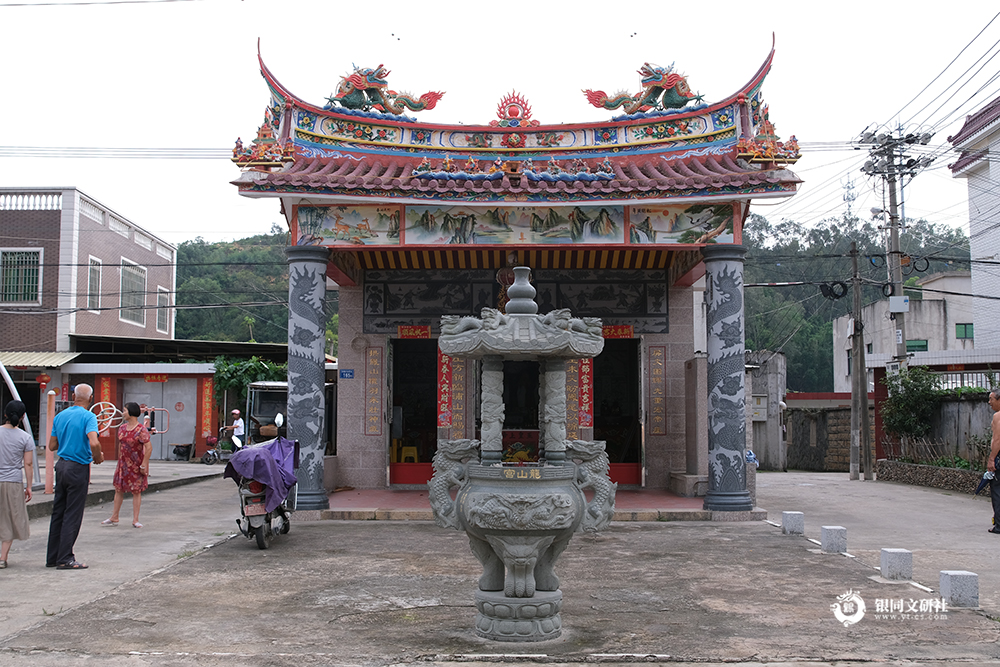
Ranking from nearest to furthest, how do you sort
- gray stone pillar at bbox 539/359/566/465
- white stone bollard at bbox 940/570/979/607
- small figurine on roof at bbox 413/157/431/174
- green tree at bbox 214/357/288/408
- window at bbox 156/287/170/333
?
1. gray stone pillar at bbox 539/359/566/465
2. white stone bollard at bbox 940/570/979/607
3. small figurine on roof at bbox 413/157/431/174
4. green tree at bbox 214/357/288/408
5. window at bbox 156/287/170/333

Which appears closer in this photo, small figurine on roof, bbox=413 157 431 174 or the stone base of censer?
the stone base of censer

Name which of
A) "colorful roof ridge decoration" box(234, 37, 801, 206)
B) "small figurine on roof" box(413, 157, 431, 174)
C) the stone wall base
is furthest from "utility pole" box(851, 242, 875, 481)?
"small figurine on roof" box(413, 157, 431, 174)

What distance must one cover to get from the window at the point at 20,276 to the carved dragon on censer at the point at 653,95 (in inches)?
712

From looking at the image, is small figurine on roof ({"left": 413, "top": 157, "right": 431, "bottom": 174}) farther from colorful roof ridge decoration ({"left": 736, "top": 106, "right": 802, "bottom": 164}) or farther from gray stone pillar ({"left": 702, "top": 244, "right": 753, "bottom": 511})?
colorful roof ridge decoration ({"left": 736, "top": 106, "right": 802, "bottom": 164})

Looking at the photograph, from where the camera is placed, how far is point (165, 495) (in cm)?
1369

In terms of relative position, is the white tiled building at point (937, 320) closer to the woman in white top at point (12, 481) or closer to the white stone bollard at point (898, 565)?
the white stone bollard at point (898, 565)

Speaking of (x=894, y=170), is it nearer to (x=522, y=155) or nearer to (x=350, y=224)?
(x=522, y=155)

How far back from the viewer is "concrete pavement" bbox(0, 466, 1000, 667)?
15.9 feet

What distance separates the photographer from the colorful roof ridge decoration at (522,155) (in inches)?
412

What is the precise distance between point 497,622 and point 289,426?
6174 mm

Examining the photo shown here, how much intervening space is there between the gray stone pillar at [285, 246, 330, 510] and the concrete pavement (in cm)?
67

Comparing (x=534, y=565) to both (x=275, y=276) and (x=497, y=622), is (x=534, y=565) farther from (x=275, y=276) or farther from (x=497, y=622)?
(x=275, y=276)

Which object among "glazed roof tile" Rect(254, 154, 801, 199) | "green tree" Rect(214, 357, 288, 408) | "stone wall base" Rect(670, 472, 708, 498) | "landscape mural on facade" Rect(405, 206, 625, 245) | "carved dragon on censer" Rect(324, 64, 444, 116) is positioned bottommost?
"stone wall base" Rect(670, 472, 708, 498)

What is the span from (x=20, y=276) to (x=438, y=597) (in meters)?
21.6
